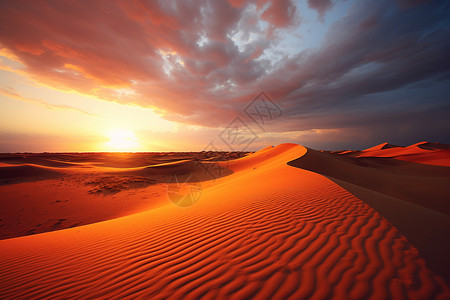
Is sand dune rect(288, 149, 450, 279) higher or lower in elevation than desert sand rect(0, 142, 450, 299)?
lower

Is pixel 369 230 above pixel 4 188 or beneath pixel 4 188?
beneath

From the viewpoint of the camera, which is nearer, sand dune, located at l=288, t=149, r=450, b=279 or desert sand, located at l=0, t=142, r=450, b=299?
desert sand, located at l=0, t=142, r=450, b=299

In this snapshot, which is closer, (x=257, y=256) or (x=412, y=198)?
(x=257, y=256)

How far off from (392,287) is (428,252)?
1.27 m

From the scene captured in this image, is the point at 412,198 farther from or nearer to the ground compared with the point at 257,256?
nearer to the ground

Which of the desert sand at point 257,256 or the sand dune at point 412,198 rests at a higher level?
the desert sand at point 257,256

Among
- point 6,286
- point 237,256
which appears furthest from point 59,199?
point 237,256

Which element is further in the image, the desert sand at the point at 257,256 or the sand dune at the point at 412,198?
the sand dune at the point at 412,198

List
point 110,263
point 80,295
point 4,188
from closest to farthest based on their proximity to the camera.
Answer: point 80,295
point 110,263
point 4,188

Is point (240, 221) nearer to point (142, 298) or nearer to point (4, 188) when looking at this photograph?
point (142, 298)

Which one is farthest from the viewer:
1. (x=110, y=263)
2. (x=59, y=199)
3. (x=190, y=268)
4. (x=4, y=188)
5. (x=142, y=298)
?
(x=4, y=188)

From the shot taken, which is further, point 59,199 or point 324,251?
point 59,199

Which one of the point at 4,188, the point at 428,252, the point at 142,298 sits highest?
the point at 4,188

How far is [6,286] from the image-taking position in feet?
7.97
